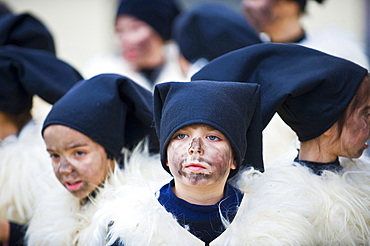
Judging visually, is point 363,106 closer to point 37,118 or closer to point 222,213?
point 222,213

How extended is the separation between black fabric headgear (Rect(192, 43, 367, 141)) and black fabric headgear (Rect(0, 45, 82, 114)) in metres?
1.01

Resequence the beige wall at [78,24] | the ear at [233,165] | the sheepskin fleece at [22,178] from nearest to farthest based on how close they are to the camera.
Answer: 1. the ear at [233,165]
2. the sheepskin fleece at [22,178]
3. the beige wall at [78,24]

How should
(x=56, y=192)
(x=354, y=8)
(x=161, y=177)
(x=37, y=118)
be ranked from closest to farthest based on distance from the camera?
(x=161, y=177), (x=56, y=192), (x=37, y=118), (x=354, y=8)

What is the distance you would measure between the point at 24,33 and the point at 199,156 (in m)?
2.06

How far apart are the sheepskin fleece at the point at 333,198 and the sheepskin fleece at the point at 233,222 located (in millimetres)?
51

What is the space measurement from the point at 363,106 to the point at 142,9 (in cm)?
298

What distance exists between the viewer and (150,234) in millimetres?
2223

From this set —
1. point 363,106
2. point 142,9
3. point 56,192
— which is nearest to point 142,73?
point 142,9

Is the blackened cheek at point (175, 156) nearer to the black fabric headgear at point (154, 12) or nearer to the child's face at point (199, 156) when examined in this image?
the child's face at point (199, 156)

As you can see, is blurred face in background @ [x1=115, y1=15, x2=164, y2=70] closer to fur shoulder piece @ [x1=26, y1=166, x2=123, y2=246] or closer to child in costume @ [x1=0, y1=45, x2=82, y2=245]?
child in costume @ [x1=0, y1=45, x2=82, y2=245]

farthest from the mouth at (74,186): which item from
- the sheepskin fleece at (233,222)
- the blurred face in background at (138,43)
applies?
the blurred face in background at (138,43)

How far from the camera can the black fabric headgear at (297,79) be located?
2.42 metres

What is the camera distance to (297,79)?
2.41 m

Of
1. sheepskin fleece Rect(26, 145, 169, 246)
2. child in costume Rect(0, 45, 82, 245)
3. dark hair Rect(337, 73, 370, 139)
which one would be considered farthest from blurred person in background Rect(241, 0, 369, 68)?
sheepskin fleece Rect(26, 145, 169, 246)
